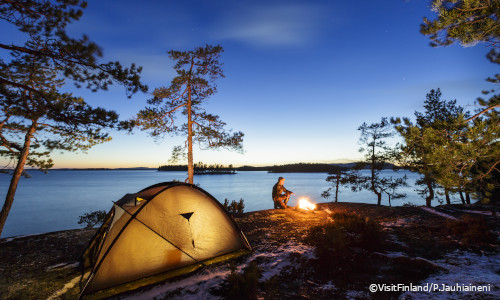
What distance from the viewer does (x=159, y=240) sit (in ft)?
15.7

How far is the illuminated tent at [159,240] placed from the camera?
14.2 ft

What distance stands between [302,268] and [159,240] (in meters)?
3.31

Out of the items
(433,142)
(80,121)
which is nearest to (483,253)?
(433,142)

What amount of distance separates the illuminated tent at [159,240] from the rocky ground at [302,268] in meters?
0.38

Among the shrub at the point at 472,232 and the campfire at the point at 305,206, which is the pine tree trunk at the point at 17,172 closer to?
the campfire at the point at 305,206

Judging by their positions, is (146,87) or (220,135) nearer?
(146,87)

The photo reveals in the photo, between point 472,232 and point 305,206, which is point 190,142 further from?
Result: point 472,232

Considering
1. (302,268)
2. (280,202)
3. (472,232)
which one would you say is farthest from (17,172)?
(472,232)

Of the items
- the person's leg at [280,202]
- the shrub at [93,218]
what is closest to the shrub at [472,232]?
the person's leg at [280,202]

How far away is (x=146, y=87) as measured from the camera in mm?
6816

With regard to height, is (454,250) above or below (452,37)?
below

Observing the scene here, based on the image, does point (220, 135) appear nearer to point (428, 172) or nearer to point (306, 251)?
point (306, 251)

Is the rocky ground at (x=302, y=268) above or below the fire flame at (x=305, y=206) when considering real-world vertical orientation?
above

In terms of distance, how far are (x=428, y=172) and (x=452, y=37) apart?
3877 millimetres
